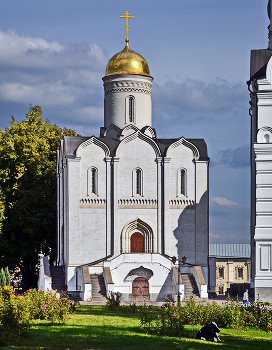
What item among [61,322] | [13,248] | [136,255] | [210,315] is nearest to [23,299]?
[61,322]

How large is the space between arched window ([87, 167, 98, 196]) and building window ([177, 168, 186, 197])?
4321 millimetres

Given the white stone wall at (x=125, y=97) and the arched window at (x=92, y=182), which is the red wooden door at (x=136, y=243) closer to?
the arched window at (x=92, y=182)

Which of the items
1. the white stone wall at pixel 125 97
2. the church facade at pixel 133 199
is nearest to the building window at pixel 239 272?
the white stone wall at pixel 125 97

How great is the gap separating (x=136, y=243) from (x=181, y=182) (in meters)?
4.00

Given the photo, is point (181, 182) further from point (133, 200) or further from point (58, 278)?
point (58, 278)

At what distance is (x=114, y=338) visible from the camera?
53.0ft

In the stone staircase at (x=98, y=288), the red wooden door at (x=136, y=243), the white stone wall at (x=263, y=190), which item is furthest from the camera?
the red wooden door at (x=136, y=243)

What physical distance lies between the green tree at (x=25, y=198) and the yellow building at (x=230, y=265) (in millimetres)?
30061

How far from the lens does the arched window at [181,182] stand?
118ft

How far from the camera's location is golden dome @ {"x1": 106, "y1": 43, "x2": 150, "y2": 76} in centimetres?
3853

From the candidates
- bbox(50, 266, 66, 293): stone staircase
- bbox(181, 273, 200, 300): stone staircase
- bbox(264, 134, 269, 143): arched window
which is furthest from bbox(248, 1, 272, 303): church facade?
bbox(50, 266, 66, 293): stone staircase

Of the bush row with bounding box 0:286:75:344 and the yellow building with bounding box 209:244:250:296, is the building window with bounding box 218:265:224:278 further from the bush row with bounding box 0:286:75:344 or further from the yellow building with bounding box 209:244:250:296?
the bush row with bounding box 0:286:75:344

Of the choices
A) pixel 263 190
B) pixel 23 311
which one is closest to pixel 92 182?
pixel 263 190

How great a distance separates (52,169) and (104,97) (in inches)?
221
